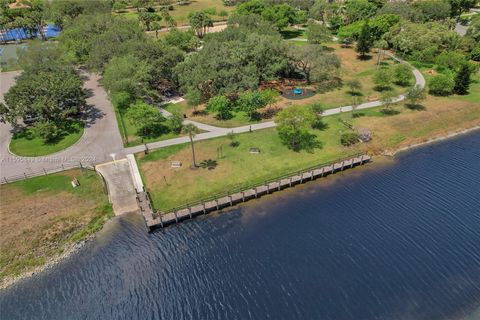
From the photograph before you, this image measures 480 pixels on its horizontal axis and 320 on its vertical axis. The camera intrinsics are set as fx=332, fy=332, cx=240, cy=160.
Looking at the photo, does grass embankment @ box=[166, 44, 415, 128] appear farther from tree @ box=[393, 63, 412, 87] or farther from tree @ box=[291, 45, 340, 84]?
tree @ box=[291, 45, 340, 84]

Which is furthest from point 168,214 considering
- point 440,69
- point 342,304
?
point 440,69

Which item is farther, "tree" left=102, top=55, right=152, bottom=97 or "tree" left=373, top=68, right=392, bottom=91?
"tree" left=373, top=68, right=392, bottom=91

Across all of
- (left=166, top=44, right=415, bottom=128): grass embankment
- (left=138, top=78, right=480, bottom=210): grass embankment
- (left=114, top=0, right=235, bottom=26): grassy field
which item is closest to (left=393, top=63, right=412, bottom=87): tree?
(left=166, top=44, right=415, bottom=128): grass embankment

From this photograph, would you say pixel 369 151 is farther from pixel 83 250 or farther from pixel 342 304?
pixel 83 250

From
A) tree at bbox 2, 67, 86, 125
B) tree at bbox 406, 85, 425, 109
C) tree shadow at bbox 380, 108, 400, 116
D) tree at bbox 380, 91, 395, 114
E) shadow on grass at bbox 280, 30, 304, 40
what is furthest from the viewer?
shadow on grass at bbox 280, 30, 304, 40

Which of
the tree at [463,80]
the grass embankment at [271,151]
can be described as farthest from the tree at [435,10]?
the grass embankment at [271,151]

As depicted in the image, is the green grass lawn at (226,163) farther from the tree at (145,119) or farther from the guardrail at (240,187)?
the tree at (145,119)

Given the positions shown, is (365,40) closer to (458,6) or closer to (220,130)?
(458,6)
